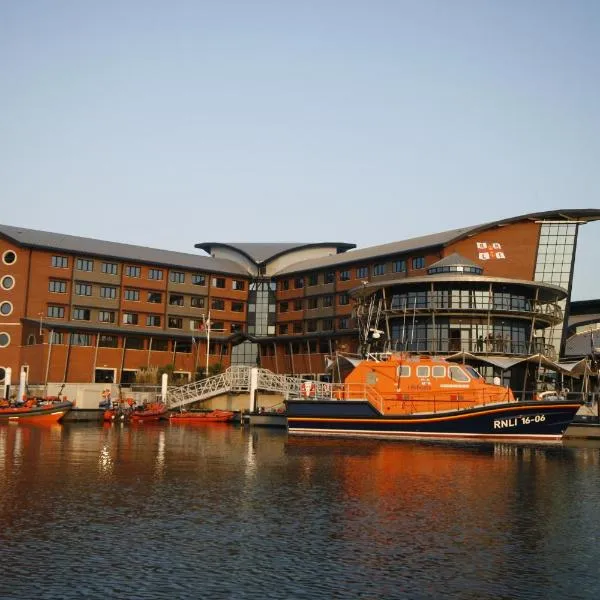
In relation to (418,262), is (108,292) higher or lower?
lower

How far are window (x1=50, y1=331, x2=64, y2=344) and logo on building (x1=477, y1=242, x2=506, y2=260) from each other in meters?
50.0

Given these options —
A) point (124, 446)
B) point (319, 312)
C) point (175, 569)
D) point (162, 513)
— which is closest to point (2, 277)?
point (319, 312)

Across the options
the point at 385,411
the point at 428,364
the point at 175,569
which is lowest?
the point at 175,569

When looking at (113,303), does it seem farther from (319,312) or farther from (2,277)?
(319,312)

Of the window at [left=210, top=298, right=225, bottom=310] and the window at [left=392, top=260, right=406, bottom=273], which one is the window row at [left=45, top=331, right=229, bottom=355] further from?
the window at [left=392, top=260, right=406, bottom=273]

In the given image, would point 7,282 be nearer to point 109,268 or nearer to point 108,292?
point 108,292

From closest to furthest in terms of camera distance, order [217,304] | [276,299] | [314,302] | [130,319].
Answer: [130,319] < [314,302] < [217,304] < [276,299]

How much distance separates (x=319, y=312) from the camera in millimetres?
103688

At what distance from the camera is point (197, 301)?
110 metres

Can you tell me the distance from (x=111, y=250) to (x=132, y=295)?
6.58 metres

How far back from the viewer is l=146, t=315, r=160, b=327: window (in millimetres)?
105125

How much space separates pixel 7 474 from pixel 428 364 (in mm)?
30883

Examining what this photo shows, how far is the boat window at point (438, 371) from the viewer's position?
178ft

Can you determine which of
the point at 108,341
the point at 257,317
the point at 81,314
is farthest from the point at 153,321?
the point at 257,317
